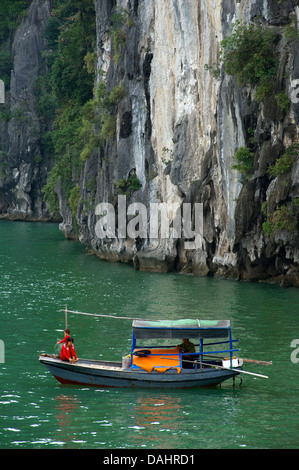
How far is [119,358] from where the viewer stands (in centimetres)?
1848

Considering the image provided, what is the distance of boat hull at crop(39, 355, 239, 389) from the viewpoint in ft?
53.0

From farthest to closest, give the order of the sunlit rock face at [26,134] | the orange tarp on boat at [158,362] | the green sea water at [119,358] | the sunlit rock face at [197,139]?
the sunlit rock face at [26,134]
the sunlit rock face at [197,139]
the orange tarp on boat at [158,362]
the green sea water at [119,358]

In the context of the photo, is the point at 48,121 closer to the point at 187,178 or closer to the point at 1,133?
the point at 1,133

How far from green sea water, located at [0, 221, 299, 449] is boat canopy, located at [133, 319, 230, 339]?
1263 mm

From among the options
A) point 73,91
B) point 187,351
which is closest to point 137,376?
point 187,351

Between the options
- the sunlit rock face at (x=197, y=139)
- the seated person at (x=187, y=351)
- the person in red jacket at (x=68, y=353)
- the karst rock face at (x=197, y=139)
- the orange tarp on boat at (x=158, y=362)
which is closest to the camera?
the orange tarp on boat at (x=158, y=362)

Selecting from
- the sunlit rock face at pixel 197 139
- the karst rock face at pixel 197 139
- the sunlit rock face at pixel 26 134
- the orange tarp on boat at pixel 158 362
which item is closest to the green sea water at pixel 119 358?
the orange tarp on boat at pixel 158 362

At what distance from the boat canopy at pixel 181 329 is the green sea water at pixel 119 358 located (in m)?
1.26

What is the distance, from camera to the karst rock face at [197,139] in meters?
27.8

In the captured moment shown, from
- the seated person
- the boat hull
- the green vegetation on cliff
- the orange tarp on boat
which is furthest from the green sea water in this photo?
the green vegetation on cliff

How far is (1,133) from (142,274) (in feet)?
130

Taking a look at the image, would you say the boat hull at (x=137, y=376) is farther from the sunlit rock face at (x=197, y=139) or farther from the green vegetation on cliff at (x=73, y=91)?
the green vegetation on cliff at (x=73, y=91)

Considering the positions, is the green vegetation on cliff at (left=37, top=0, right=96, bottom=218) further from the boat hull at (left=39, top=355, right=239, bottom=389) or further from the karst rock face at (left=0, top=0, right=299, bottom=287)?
the boat hull at (left=39, top=355, right=239, bottom=389)
